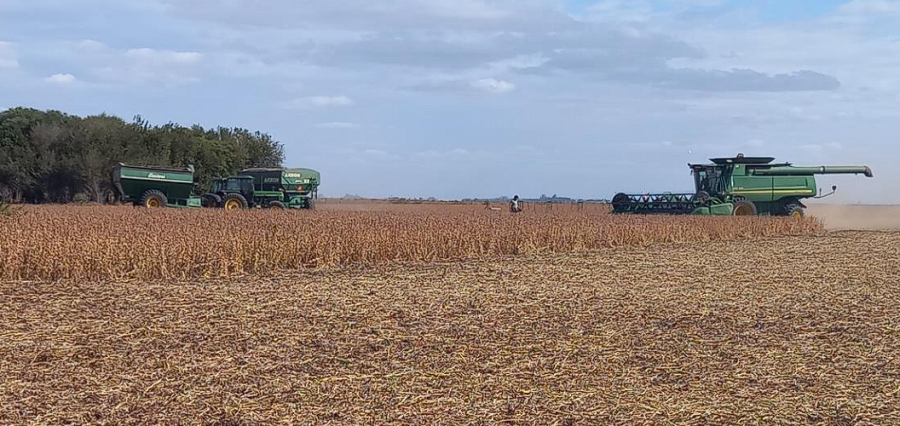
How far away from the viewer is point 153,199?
31953mm

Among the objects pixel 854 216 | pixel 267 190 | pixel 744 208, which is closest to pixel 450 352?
pixel 744 208

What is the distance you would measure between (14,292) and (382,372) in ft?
19.1

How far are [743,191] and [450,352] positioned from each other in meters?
23.1

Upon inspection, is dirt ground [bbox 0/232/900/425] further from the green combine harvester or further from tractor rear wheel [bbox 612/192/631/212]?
tractor rear wheel [bbox 612/192/631/212]

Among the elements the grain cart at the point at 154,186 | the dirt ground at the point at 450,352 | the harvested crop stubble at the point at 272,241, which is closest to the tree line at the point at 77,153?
the grain cart at the point at 154,186

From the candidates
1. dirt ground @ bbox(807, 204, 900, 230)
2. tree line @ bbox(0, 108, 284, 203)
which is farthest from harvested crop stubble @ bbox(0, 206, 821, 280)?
tree line @ bbox(0, 108, 284, 203)

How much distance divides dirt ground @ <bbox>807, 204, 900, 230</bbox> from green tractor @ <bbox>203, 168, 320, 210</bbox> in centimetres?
1825

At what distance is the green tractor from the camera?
105ft

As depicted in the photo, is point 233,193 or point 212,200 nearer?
point 233,193

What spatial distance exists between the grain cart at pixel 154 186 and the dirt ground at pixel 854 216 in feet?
72.9

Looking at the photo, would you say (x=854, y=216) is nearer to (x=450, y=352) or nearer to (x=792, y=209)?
(x=792, y=209)

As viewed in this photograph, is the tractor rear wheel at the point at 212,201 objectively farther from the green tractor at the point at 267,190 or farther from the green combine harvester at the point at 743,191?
the green combine harvester at the point at 743,191

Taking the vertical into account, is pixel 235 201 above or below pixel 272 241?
above

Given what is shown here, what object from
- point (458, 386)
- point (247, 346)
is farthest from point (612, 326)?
point (247, 346)
